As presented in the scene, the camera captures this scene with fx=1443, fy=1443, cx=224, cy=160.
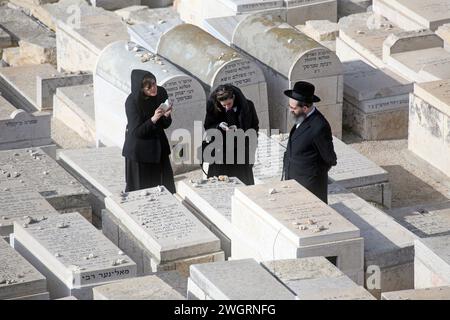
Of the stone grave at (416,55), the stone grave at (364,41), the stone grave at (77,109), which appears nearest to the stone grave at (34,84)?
the stone grave at (77,109)

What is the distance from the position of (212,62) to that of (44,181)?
85.2 inches

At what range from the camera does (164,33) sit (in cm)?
1412

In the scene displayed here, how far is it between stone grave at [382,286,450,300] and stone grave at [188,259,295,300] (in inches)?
25.1

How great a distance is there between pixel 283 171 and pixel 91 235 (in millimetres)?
1718

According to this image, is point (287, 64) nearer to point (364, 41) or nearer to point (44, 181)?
point (364, 41)

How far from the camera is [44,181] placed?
39.8 feet

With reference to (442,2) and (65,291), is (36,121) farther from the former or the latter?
(442,2)

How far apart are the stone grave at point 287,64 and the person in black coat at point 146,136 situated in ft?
6.87

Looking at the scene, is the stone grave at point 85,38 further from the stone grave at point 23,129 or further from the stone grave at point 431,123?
the stone grave at point 431,123

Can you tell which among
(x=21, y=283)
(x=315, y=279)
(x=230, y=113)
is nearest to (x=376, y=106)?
(x=230, y=113)

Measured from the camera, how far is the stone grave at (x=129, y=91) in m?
13.0

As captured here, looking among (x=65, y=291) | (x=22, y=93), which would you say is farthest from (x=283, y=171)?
(x=22, y=93)

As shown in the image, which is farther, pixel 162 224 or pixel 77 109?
pixel 77 109

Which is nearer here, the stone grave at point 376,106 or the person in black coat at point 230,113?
the person in black coat at point 230,113
